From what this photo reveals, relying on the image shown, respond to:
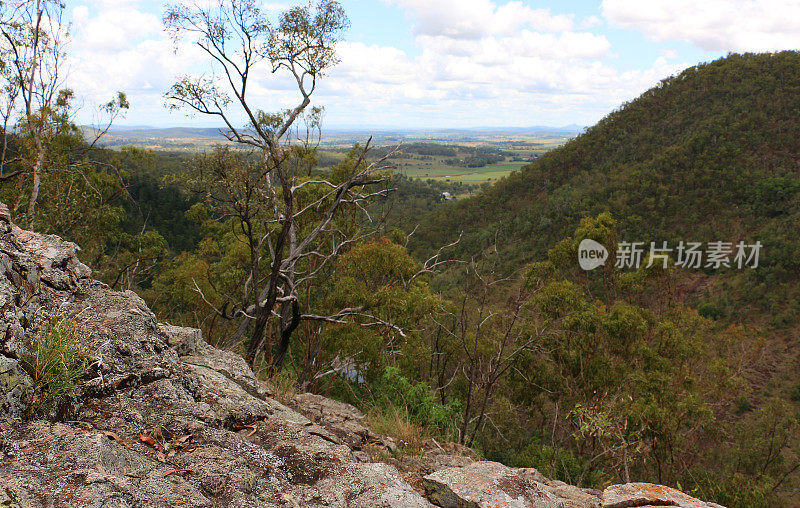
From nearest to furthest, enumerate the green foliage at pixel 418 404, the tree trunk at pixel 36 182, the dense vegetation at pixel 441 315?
the green foliage at pixel 418 404 < the dense vegetation at pixel 441 315 < the tree trunk at pixel 36 182

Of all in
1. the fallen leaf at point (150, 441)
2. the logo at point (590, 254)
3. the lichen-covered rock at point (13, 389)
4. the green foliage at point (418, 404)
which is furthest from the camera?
the logo at point (590, 254)

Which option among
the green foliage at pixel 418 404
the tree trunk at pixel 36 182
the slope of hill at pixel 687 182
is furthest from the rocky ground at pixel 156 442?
the slope of hill at pixel 687 182

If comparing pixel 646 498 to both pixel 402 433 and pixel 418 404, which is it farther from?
pixel 418 404

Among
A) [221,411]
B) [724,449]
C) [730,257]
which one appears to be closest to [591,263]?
[724,449]

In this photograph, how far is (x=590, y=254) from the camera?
1780 cm

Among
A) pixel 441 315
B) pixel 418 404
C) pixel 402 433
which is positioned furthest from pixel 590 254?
pixel 402 433

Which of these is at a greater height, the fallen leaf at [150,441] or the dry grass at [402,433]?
the fallen leaf at [150,441]

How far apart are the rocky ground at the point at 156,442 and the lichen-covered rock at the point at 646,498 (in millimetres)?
12

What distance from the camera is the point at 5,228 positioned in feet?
12.3

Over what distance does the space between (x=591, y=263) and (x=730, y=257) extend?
92.4ft

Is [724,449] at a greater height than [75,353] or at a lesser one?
lesser

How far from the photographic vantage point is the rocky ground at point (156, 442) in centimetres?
226

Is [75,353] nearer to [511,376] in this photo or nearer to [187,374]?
[187,374]

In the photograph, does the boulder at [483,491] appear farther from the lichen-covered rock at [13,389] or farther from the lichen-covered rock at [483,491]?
the lichen-covered rock at [13,389]
